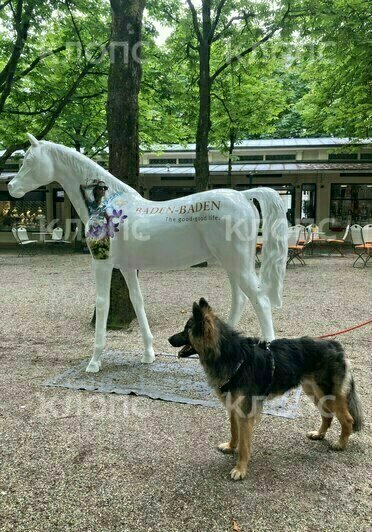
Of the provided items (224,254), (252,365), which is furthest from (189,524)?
(224,254)

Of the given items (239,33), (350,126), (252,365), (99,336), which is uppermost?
(239,33)

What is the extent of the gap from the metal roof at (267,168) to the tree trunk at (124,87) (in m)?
14.1

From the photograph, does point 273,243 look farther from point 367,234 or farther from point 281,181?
point 281,181

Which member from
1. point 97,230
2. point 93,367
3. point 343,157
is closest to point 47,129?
point 97,230

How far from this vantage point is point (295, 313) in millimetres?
7598

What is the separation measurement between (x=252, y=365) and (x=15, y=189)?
315 centimetres

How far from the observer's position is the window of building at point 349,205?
21641 mm

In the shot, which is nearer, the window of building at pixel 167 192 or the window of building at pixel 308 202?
the window of building at pixel 308 202

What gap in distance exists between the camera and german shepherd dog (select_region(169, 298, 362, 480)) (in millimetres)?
2678

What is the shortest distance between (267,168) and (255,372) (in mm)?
18619

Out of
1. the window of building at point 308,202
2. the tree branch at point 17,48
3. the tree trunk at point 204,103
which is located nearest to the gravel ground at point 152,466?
the tree branch at point 17,48

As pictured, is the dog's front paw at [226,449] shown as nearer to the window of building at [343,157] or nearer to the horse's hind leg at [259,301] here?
the horse's hind leg at [259,301]

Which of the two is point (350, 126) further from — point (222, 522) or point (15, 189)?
point (222, 522)

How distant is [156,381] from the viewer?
14.1 feet
